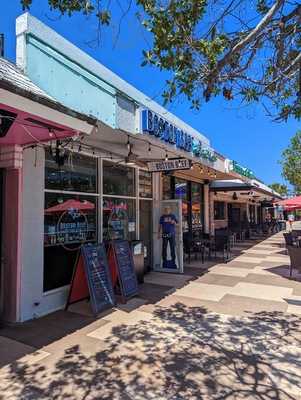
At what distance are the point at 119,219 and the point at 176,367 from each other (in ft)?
15.3

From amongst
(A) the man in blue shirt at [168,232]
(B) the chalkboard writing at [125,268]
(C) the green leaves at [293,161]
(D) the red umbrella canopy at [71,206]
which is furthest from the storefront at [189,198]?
(C) the green leaves at [293,161]

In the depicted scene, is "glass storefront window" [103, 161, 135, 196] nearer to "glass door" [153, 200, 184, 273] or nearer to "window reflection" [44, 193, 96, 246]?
"window reflection" [44, 193, 96, 246]

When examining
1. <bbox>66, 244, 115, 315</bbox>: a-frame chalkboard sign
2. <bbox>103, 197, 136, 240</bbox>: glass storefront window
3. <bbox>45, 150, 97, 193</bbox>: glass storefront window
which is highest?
<bbox>45, 150, 97, 193</bbox>: glass storefront window

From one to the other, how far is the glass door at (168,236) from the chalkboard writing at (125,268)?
2.37m

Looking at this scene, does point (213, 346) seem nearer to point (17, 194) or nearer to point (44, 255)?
point (44, 255)

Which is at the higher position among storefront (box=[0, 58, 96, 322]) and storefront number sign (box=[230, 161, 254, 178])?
storefront number sign (box=[230, 161, 254, 178])

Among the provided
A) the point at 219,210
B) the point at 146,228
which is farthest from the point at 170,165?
the point at 219,210

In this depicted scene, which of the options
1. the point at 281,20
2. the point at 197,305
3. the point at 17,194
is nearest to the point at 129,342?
the point at 197,305

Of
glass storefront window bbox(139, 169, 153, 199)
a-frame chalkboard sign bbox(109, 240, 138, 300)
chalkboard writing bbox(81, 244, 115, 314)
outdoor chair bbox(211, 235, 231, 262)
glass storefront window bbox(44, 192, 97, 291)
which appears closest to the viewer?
chalkboard writing bbox(81, 244, 115, 314)

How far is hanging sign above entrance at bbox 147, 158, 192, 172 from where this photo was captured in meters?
7.42

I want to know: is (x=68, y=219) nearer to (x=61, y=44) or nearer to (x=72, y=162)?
(x=72, y=162)

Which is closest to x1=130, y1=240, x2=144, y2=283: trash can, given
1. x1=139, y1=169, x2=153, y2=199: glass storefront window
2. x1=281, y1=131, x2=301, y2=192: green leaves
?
x1=139, y1=169, x2=153, y2=199: glass storefront window

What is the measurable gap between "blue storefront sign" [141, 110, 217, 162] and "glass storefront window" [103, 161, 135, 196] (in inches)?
67.1

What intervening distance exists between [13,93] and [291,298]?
6.09 m
